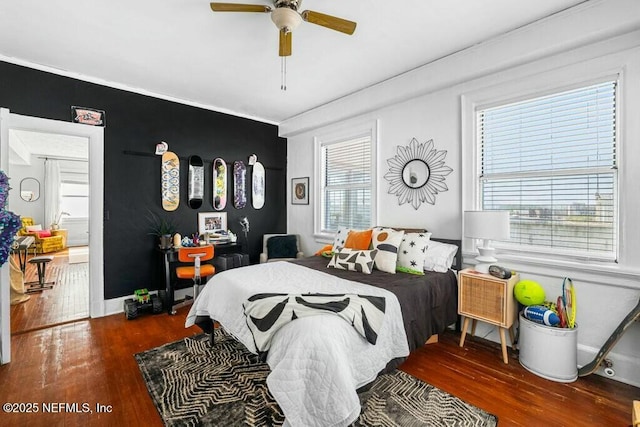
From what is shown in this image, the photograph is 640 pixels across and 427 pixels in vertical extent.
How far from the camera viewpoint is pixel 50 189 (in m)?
7.76

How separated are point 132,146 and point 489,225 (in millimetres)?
4099

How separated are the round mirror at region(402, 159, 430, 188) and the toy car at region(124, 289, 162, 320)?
11.0 ft

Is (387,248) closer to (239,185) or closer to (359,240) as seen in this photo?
(359,240)

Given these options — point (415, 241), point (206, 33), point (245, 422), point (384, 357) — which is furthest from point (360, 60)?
point (245, 422)

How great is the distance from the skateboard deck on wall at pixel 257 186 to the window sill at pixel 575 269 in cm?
350

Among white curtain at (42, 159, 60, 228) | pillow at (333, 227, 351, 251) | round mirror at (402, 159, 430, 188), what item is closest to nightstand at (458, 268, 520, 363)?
round mirror at (402, 159, 430, 188)

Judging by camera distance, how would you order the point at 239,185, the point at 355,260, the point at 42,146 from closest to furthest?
the point at 355,260
the point at 239,185
the point at 42,146

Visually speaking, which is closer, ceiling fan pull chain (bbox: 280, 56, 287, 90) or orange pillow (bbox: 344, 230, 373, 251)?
ceiling fan pull chain (bbox: 280, 56, 287, 90)

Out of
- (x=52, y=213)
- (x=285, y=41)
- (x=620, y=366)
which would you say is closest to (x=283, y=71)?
(x=285, y=41)

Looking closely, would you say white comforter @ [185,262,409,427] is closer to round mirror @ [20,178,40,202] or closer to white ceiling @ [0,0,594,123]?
white ceiling @ [0,0,594,123]

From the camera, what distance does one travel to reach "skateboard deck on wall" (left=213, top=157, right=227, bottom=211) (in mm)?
4273

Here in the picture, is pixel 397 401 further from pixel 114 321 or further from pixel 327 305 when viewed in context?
pixel 114 321

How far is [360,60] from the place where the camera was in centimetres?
291

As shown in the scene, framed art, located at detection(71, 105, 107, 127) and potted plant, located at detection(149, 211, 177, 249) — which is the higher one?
framed art, located at detection(71, 105, 107, 127)
